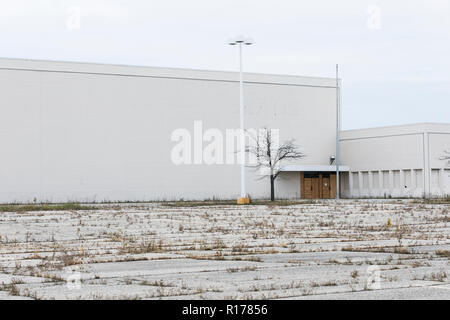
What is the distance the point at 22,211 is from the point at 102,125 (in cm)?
2116

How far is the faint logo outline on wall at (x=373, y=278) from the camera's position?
33.4 feet

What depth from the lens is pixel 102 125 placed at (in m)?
58.2

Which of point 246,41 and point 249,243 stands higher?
point 246,41

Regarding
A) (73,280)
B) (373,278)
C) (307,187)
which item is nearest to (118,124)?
(307,187)

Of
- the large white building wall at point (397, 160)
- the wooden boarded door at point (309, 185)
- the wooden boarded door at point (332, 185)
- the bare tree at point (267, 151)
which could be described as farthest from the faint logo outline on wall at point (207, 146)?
the large white building wall at point (397, 160)

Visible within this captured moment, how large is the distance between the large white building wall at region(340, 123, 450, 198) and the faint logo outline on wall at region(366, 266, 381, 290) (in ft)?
160

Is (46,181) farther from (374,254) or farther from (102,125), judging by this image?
(374,254)

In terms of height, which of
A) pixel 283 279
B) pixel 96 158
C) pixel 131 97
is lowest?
pixel 283 279

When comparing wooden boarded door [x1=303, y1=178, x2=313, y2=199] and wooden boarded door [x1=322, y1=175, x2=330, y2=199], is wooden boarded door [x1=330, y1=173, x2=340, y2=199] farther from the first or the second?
wooden boarded door [x1=303, y1=178, x2=313, y2=199]

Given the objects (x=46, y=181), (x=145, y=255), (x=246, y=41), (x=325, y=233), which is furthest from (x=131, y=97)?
(x=145, y=255)

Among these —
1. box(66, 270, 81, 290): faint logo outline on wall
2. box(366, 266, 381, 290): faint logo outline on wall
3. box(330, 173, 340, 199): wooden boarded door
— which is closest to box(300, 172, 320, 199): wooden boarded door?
box(330, 173, 340, 199): wooden boarded door

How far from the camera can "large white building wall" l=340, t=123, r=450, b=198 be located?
60.6 m

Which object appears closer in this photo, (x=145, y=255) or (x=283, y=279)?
(x=283, y=279)

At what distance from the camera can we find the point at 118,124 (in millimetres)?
58812
